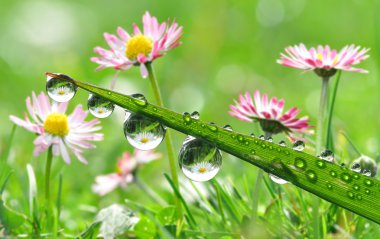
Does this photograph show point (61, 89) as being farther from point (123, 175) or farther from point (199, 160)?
point (123, 175)

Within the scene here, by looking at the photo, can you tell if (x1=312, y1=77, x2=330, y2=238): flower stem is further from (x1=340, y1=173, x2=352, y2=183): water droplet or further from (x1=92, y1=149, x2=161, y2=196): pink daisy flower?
(x1=92, y1=149, x2=161, y2=196): pink daisy flower

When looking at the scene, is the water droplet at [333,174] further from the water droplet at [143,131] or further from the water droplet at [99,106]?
the water droplet at [99,106]

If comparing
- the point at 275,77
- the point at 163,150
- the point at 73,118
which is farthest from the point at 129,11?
the point at 73,118

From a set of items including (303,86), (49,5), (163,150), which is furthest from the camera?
(49,5)

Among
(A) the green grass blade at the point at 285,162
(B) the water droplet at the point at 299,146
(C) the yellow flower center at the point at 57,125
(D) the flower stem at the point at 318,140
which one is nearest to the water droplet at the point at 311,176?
(A) the green grass blade at the point at 285,162

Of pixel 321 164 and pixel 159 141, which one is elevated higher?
pixel 321 164

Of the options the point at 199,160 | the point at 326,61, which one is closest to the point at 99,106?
the point at 199,160

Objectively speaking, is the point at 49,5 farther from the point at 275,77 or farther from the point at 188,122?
the point at 188,122

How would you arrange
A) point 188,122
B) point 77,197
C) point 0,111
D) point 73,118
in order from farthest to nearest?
point 0,111 → point 77,197 → point 73,118 → point 188,122
